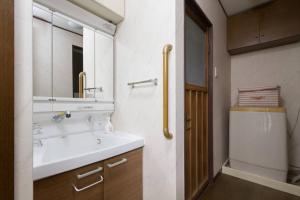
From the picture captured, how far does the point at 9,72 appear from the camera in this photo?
47 centimetres

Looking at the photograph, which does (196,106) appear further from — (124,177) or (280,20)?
(280,20)

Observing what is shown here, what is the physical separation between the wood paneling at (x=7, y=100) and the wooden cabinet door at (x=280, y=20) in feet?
8.66

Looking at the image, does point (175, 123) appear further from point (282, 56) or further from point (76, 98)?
point (282, 56)

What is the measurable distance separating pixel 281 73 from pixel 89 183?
9.07ft

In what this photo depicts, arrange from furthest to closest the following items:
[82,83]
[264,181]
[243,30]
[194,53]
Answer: [243,30]
[264,181]
[194,53]
[82,83]

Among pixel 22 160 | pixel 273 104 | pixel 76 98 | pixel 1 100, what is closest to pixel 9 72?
pixel 1 100

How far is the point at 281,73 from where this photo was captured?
6.98ft

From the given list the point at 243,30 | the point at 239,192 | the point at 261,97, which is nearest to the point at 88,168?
the point at 239,192

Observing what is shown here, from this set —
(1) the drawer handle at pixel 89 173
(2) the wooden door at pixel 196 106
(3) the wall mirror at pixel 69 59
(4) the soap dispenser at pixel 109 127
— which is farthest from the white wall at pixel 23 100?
(2) the wooden door at pixel 196 106

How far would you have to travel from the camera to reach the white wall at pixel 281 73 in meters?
2.03

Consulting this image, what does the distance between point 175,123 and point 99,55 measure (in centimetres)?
103

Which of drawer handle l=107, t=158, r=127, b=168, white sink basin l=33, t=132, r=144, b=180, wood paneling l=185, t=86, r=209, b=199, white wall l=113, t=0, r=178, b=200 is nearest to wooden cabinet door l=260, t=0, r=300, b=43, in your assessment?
wood paneling l=185, t=86, r=209, b=199

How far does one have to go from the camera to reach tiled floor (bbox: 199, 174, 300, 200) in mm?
1556

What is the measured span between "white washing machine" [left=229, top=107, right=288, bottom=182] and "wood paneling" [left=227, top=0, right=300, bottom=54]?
97cm
